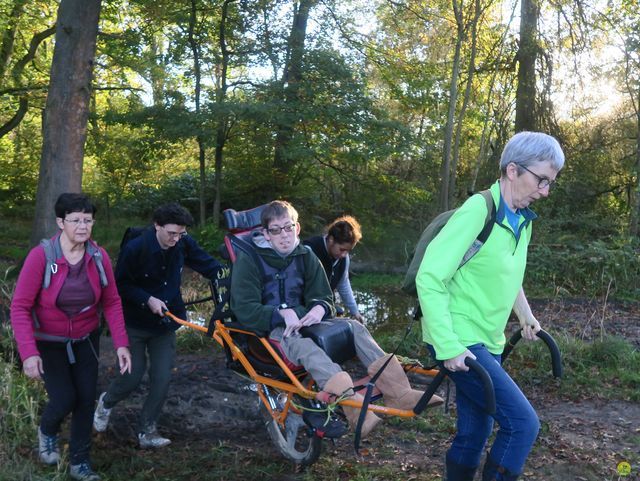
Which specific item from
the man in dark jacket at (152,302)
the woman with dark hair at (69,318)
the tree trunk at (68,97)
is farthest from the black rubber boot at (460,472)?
the tree trunk at (68,97)

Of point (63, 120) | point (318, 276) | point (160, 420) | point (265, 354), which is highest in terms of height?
point (63, 120)

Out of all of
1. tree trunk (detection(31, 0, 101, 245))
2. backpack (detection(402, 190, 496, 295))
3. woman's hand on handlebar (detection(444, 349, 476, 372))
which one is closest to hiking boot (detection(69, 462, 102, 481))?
backpack (detection(402, 190, 496, 295))

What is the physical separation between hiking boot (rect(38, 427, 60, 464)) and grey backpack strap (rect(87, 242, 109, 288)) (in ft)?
3.55

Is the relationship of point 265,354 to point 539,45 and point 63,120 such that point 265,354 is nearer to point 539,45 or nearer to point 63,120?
point 63,120

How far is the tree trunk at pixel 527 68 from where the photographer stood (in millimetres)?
14602

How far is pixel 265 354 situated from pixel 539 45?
12.5 meters

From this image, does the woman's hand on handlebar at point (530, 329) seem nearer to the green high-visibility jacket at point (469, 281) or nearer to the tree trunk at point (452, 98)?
the green high-visibility jacket at point (469, 281)

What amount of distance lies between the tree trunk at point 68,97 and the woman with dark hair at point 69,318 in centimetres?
433

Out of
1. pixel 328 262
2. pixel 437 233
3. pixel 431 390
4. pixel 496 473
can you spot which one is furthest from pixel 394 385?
pixel 328 262

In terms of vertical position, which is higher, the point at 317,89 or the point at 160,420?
the point at 317,89

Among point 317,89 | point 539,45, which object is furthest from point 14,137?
point 539,45

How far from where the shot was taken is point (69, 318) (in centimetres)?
410

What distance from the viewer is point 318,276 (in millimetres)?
4395

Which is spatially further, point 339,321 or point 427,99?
point 427,99
